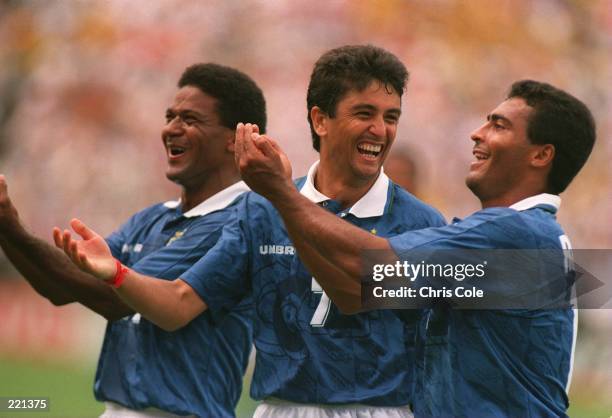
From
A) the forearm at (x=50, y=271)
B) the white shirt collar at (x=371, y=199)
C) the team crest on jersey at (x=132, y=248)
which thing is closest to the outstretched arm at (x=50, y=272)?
the forearm at (x=50, y=271)

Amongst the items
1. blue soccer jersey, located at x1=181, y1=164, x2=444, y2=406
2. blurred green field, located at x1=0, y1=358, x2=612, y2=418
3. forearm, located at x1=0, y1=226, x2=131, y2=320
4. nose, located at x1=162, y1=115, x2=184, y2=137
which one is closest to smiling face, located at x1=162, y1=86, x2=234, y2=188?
nose, located at x1=162, y1=115, x2=184, y2=137

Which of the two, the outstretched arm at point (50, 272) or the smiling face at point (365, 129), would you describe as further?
the outstretched arm at point (50, 272)

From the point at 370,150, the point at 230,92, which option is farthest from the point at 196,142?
the point at 370,150

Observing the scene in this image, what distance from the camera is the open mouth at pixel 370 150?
9.13 feet

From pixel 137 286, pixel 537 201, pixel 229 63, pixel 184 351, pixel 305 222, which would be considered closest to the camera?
pixel 305 222

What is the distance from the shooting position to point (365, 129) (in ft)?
9.05

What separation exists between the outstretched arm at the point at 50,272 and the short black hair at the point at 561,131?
1400 mm

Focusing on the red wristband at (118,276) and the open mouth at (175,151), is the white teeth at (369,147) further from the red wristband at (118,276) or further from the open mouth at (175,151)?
the open mouth at (175,151)

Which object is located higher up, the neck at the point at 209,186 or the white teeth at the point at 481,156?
the neck at the point at 209,186

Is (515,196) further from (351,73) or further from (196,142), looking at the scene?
(196,142)

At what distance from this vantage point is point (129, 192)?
4.89 meters

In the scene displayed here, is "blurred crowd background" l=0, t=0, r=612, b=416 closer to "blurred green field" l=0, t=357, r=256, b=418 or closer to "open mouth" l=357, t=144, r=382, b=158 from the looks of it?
"blurred green field" l=0, t=357, r=256, b=418

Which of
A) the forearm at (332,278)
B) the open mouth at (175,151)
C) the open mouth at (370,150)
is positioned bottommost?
the forearm at (332,278)

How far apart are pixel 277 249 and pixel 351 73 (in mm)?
532
